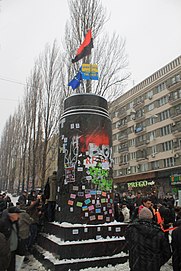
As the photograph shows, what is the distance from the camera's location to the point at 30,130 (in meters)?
23.9

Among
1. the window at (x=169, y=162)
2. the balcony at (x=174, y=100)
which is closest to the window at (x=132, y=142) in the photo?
the window at (x=169, y=162)

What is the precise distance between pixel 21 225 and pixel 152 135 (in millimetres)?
30671

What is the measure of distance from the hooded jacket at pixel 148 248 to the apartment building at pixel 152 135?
2483 cm

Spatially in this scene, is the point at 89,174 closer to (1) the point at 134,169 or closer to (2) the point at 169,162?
(2) the point at 169,162

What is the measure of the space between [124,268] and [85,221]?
3.93ft

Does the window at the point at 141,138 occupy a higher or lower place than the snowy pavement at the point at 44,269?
higher

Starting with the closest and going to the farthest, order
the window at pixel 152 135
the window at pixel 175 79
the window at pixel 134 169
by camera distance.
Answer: the window at pixel 175 79 → the window at pixel 152 135 → the window at pixel 134 169

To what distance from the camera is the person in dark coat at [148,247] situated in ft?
10.1

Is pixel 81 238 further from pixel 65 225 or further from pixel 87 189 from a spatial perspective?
pixel 87 189

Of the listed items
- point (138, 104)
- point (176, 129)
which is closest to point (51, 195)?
point (176, 129)

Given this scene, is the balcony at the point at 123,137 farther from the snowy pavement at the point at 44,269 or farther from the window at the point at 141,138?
the snowy pavement at the point at 44,269

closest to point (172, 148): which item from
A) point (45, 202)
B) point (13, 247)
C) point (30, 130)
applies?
point (30, 130)

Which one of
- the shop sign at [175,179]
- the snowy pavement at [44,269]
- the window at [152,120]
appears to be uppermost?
the window at [152,120]

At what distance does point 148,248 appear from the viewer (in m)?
3.10
